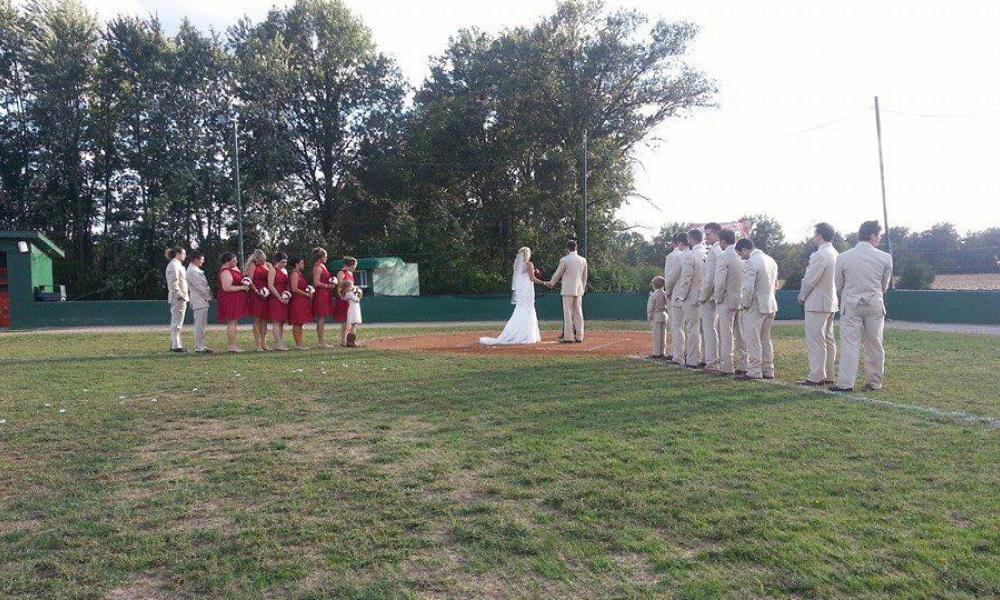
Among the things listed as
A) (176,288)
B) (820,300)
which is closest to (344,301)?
(176,288)

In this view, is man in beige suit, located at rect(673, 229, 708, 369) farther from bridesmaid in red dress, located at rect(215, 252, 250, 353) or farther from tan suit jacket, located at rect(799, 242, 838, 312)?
bridesmaid in red dress, located at rect(215, 252, 250, 353)

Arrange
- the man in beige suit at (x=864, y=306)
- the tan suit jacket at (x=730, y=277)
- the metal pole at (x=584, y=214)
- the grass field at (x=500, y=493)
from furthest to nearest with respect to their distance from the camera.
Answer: the metal pole at (x=584, y=214) → the tan suit jacket at (x=730, y=277) → the man in beige suit at (x=864, y=306) → the grass field at (x=500, y=493)

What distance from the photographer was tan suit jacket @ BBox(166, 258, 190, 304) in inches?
519

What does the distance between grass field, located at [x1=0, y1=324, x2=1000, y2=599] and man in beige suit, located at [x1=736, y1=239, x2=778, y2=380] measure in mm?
958

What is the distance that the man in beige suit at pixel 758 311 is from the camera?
30.5 feet

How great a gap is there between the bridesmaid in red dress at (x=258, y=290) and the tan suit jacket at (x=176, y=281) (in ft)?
3.73

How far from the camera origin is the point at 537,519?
3902mm

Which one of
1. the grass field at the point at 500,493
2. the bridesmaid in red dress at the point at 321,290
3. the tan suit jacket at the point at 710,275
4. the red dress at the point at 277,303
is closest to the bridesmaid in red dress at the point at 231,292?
the red dress at the point at 277,303

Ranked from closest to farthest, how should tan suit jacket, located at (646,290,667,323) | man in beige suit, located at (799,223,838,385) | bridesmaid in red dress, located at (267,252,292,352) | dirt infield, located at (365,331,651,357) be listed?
man in beige suit, located at (799,223,838,385) < tan suit jacket, located at (646,290,667,323) < dirt infield, located at (365,331,651,357) < bridesmaid in red dress, located at (267,252,292,352)

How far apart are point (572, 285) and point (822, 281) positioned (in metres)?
6.33

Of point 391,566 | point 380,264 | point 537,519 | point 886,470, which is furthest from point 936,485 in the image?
point 380,264

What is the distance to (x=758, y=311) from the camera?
9.40m

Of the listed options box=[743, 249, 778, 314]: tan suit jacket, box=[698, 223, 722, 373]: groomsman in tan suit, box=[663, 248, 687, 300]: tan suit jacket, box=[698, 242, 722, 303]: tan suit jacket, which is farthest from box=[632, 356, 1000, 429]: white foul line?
box=[663, 248, 687, 300]: tan suit jacket

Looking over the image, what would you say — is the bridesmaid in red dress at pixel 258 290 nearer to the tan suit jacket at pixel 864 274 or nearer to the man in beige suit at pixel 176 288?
the man in beige suit at pixel 176 288
